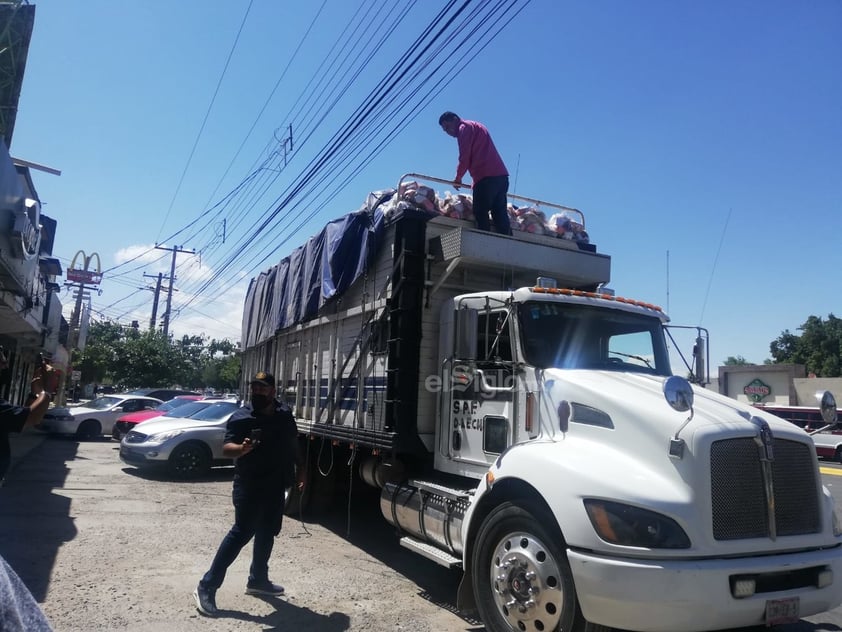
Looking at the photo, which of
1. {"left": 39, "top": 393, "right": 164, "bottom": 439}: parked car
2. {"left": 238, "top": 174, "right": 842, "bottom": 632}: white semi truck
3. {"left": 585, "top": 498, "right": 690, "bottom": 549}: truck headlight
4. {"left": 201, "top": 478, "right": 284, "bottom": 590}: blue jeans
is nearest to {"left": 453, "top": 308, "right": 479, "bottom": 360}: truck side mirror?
{"left": 238, "top": 174, "right": 842, "bottom": 632}: white semi truck

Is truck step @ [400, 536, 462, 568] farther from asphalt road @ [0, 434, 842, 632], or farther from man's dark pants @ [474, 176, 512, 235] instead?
man's dark pants @ [474, 176, 512, 235]

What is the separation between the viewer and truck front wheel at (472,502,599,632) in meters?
3.84

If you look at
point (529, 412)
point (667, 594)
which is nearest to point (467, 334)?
point (529, 412)

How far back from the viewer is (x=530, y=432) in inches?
193

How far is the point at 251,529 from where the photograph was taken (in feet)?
16.7

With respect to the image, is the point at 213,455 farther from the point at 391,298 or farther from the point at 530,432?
the point at 530,432

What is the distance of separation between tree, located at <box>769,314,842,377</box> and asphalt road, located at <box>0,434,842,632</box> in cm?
5451

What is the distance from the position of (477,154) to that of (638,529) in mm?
4384

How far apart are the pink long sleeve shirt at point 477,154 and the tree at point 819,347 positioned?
179 ft

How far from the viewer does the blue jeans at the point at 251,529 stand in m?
4.95

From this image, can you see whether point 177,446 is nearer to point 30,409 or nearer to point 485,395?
point 30,409

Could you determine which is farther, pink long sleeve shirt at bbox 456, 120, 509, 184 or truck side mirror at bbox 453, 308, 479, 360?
pink long sleeve shirt at bbox 456, 120, 509, 184

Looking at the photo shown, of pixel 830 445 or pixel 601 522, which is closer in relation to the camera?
pixel 601 522

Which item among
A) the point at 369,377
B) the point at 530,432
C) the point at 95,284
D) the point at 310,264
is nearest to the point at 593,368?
the point at 530,432
